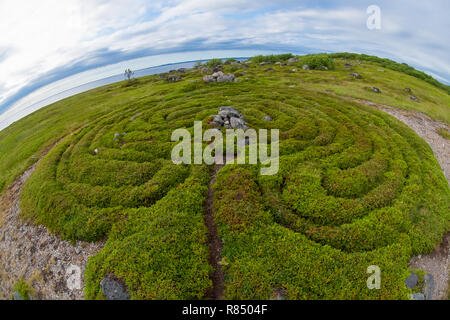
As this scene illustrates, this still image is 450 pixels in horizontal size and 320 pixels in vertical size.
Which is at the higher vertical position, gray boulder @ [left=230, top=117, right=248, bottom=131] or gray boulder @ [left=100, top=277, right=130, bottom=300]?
gray boulder @ [left=230, top=117, right=248, bottom=131]

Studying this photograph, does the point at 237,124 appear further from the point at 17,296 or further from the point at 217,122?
the point at 17,296

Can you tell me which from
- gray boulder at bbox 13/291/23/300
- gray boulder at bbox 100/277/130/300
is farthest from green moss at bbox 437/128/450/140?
gray boulder at bbox 13/291/23/300

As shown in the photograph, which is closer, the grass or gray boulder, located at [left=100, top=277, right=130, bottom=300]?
gray boulder, located at [left=100, top=277, right=130, bottom=300]

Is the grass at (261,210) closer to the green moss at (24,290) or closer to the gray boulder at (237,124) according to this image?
the gray boulder at (237,124)

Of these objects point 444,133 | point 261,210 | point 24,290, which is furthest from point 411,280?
point 444,133

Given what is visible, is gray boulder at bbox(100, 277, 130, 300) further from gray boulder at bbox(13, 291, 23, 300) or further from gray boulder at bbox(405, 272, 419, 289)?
gray boulder at bbox(405, 272, 419, 289)

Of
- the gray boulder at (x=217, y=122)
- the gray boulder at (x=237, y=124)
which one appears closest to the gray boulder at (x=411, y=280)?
the gray boulder at (x=237, y=124)
